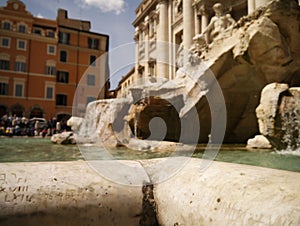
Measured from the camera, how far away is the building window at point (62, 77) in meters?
27.5

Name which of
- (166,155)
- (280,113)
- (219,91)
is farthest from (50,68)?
(280,113)

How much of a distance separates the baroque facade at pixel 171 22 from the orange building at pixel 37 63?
714cm

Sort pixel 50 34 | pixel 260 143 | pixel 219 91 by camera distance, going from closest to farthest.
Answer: pixel 260 143 < pixel 219 91 < pixel 50 34

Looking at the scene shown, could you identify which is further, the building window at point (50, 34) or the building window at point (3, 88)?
the building window at point (50, 34)

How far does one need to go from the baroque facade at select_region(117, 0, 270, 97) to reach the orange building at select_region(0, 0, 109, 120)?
7.14m

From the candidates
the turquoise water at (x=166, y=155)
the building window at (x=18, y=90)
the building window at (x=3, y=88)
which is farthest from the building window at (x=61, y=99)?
the turquoise water at (x=166, y=155)

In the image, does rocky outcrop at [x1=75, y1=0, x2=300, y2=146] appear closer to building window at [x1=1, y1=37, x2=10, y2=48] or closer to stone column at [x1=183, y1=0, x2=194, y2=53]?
stone column at [x1=183, y1=0, x2=194, y2=53]

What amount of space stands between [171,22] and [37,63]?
48.8 feet

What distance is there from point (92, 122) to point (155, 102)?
3394mm

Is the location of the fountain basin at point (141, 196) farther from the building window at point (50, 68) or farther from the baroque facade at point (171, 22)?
the building window at point (50, 68)

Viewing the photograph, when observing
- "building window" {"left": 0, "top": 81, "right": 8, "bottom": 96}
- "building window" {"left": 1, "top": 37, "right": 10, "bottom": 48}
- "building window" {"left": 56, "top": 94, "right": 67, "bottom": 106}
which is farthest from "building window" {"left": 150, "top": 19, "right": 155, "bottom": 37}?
"building window" {"left": 0, "top": 81, "right": 8, "bottom": 96}

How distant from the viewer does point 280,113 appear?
5105 mm

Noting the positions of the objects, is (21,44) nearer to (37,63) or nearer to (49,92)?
(37,63)

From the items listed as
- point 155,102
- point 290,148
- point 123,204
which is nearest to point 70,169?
point 123,204
